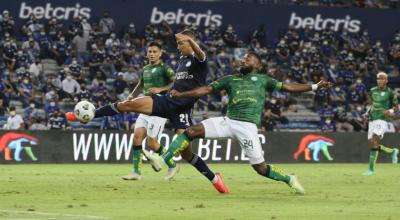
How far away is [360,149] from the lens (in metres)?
36.8

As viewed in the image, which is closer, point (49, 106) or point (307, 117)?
point (49, 106)

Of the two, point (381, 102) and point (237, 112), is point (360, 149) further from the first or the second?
point (237, 112)

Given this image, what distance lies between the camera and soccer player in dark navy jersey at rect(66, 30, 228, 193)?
17.1 metres

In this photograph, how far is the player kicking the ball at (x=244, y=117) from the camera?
54.3 ft

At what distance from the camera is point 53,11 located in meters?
42.2

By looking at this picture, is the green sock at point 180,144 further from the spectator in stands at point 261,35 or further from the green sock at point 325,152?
the spectator in stands at point 261,35

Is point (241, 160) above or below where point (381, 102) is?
below

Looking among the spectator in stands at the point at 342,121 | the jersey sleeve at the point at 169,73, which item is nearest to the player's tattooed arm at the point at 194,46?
the jersey sleeve at the point at 169,73

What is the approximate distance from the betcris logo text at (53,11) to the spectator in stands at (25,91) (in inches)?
204

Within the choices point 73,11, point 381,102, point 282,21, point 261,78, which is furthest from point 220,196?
point 282,21

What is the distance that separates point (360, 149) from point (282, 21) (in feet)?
38.9

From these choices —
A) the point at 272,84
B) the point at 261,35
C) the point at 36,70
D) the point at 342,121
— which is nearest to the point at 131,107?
the point at 272,84

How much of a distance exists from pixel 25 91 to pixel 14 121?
3.14 metres

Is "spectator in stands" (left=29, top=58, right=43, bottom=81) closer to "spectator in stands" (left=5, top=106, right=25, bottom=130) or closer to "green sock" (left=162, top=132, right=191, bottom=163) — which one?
"spectator in stands" (left=5, top=106, right=25, bottom=130)
